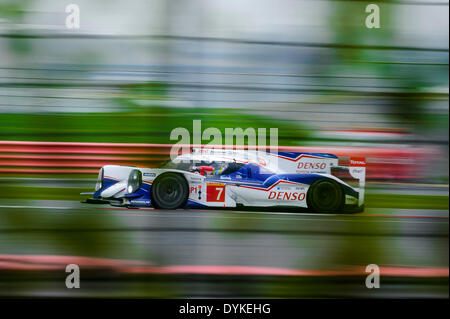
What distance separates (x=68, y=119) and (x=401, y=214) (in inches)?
74.6

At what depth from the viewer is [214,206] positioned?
7.55 ft

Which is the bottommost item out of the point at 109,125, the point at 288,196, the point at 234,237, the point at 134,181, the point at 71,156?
the point at 234,237

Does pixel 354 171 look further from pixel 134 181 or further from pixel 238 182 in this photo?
pixel 134 181

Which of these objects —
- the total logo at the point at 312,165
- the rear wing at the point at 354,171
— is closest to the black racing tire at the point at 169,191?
the total logo at the point at 312,165

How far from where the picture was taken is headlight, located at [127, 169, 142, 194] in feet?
7.25

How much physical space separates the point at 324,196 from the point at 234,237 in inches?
23.4

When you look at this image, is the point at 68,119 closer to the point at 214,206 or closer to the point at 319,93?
the point at 214,206

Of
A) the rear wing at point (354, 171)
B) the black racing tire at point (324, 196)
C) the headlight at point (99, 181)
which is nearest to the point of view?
the headlight at point (99, 181)

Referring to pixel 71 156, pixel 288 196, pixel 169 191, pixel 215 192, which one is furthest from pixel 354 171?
pixel 71 156

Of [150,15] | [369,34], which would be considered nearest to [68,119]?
[150,15]

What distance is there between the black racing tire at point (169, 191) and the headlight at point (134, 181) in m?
0.08

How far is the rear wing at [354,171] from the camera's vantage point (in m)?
2.23

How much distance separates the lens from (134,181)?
223cm

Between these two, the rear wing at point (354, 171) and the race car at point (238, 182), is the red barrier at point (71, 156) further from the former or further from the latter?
the rear wing at point (354, 171)
